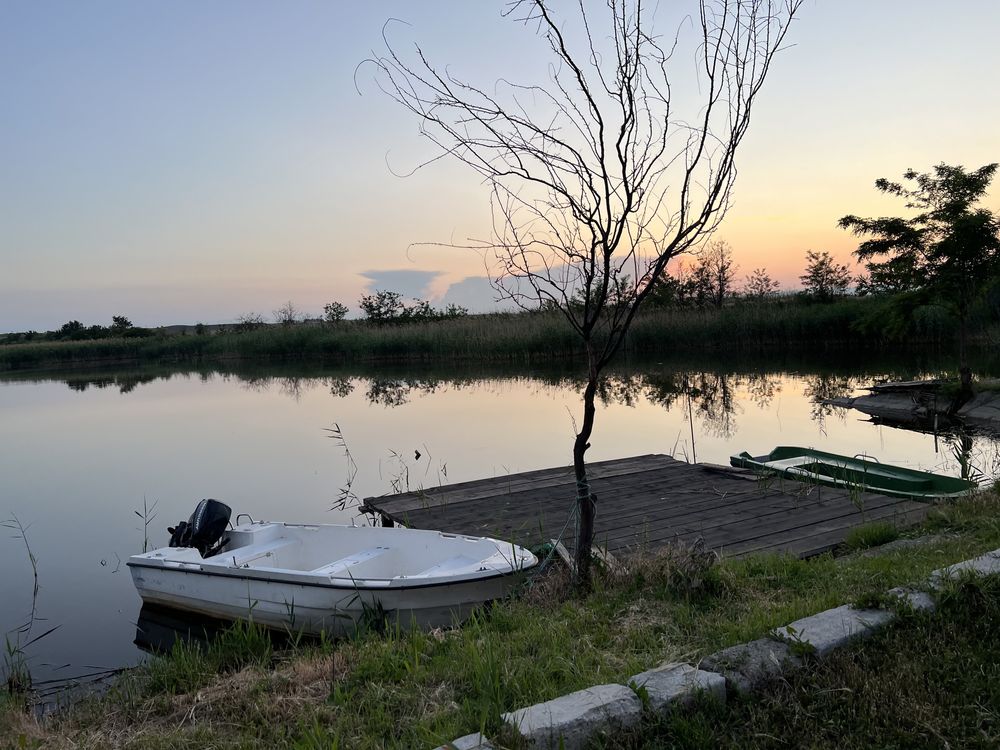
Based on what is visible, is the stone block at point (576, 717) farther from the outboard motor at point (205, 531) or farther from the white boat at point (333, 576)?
the outboard motor at point (205, 531)

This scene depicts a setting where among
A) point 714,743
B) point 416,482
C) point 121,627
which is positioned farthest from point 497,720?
point 416,482

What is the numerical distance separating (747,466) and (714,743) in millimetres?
6536

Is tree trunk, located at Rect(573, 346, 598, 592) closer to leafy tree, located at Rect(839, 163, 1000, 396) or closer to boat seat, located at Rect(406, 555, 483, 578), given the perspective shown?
boat seat, located at Rect(406, 555, 483, 578)

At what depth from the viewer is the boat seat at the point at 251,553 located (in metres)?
5.78

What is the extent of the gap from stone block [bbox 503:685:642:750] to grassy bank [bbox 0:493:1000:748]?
16 centimetres

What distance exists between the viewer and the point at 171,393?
2514 cm

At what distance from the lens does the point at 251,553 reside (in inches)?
238

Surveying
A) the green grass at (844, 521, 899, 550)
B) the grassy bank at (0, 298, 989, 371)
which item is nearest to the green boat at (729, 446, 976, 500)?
the green grass at (844, 521, 899, 550)

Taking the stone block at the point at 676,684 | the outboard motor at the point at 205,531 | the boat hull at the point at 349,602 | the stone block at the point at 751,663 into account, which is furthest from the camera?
the outboard motor at the point at 205,531

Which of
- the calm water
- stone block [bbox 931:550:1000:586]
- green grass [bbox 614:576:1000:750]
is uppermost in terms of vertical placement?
stone block [bbox 931:550:1000:586]

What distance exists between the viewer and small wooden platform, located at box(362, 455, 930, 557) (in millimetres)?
Answer: 5867

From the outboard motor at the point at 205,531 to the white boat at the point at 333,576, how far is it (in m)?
0.05

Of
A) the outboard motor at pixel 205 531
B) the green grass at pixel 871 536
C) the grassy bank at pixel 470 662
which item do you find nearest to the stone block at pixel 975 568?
the grassy bank at pixel 470 662

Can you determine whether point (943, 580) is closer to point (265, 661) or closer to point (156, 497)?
point (265, 661)
